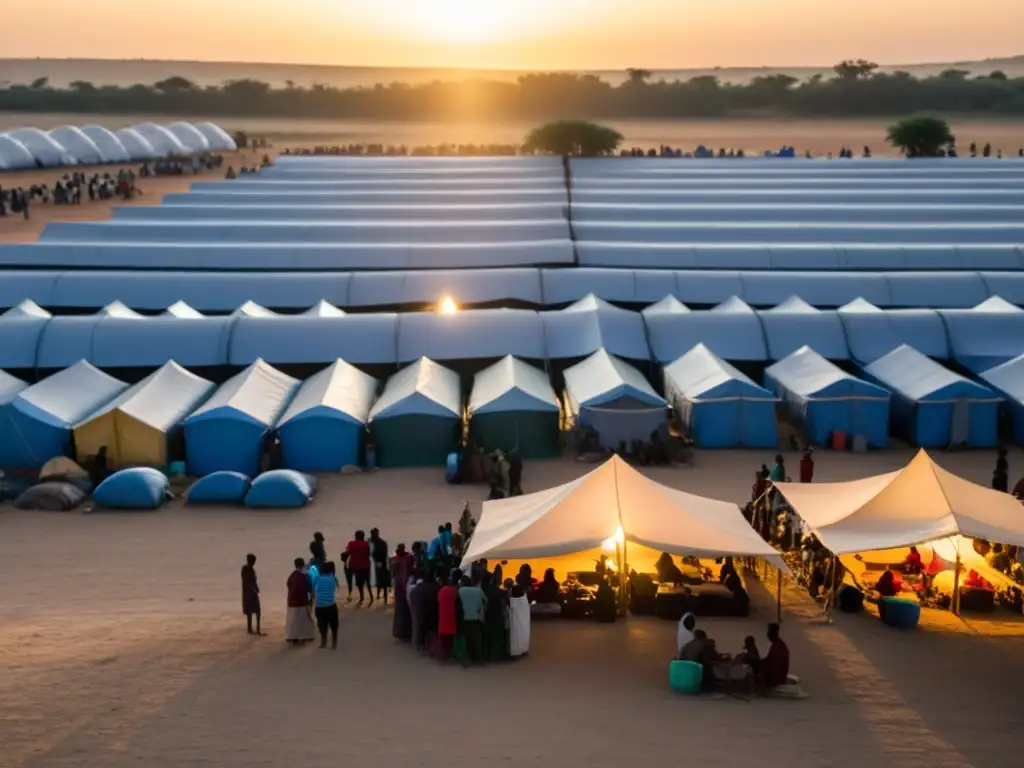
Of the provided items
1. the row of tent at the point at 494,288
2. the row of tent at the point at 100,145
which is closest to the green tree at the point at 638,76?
the row of tent at the point at 100,145

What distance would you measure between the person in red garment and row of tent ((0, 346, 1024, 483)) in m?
9.93

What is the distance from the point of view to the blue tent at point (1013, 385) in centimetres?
2108

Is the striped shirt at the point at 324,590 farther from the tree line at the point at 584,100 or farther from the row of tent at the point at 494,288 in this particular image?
the tree line at the point at 584,100

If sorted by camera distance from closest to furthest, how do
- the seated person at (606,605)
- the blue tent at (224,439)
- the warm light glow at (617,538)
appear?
the warm light glow at (617,538), the seated person at (606,605), the blue tent at (224,439)

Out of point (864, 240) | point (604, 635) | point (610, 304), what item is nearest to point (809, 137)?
point (864, 240)

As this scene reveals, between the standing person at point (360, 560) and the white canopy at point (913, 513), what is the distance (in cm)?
474

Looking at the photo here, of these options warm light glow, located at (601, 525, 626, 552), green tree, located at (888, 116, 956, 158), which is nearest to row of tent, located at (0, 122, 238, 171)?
green tree, located at (888, 116, 956, 158)

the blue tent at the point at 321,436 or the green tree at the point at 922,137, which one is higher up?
the green tree at the point at 922,137

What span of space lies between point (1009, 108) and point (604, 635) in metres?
112

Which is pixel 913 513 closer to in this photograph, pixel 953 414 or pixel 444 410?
pixel 953 414

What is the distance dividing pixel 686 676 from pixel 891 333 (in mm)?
15783

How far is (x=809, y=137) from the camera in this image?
3819 inches

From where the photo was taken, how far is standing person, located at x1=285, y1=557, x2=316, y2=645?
11.7 meters

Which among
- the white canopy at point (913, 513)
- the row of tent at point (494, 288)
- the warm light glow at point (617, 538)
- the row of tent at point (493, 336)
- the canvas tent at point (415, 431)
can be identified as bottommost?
the warm light glow at point (617, 538)
